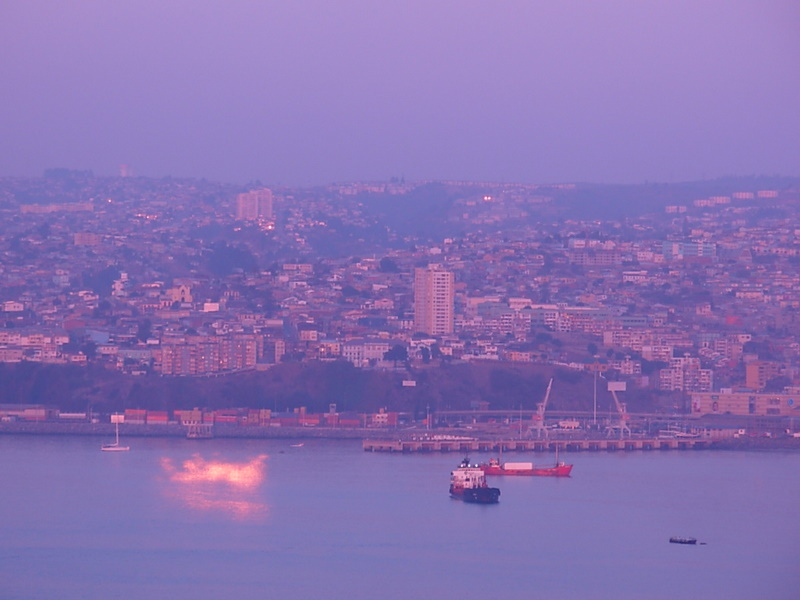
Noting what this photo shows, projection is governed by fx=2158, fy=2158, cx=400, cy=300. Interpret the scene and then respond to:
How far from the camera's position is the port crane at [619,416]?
2956cm

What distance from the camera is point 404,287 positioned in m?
44.0

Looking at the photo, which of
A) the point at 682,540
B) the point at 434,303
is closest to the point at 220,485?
the point at 682,540

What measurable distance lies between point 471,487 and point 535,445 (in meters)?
6.92

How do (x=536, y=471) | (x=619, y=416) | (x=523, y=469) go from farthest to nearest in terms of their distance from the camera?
(x=619, y=416) < (x=523, y=469) < (x=536, y=471)

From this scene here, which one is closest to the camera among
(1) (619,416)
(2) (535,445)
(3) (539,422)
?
(2) (535,445)

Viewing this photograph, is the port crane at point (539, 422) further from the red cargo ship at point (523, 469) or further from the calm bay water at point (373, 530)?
the red cargo ship at point (523, 469)

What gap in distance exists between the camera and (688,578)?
16.5m

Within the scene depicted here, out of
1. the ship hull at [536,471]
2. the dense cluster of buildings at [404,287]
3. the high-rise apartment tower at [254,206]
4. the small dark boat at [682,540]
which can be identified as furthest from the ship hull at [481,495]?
the high-rise apartment tower at [254,206]

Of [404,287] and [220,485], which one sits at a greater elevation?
[404,287]

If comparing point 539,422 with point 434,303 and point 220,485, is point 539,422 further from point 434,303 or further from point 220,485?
point 434,303

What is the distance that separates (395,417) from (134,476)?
8.47 m

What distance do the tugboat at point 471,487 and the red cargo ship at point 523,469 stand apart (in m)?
1.95

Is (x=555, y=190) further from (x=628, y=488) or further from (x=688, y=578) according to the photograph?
(x=688, y=578)

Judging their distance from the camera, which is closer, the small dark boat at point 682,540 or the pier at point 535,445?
the small dark boat at point 682,540
